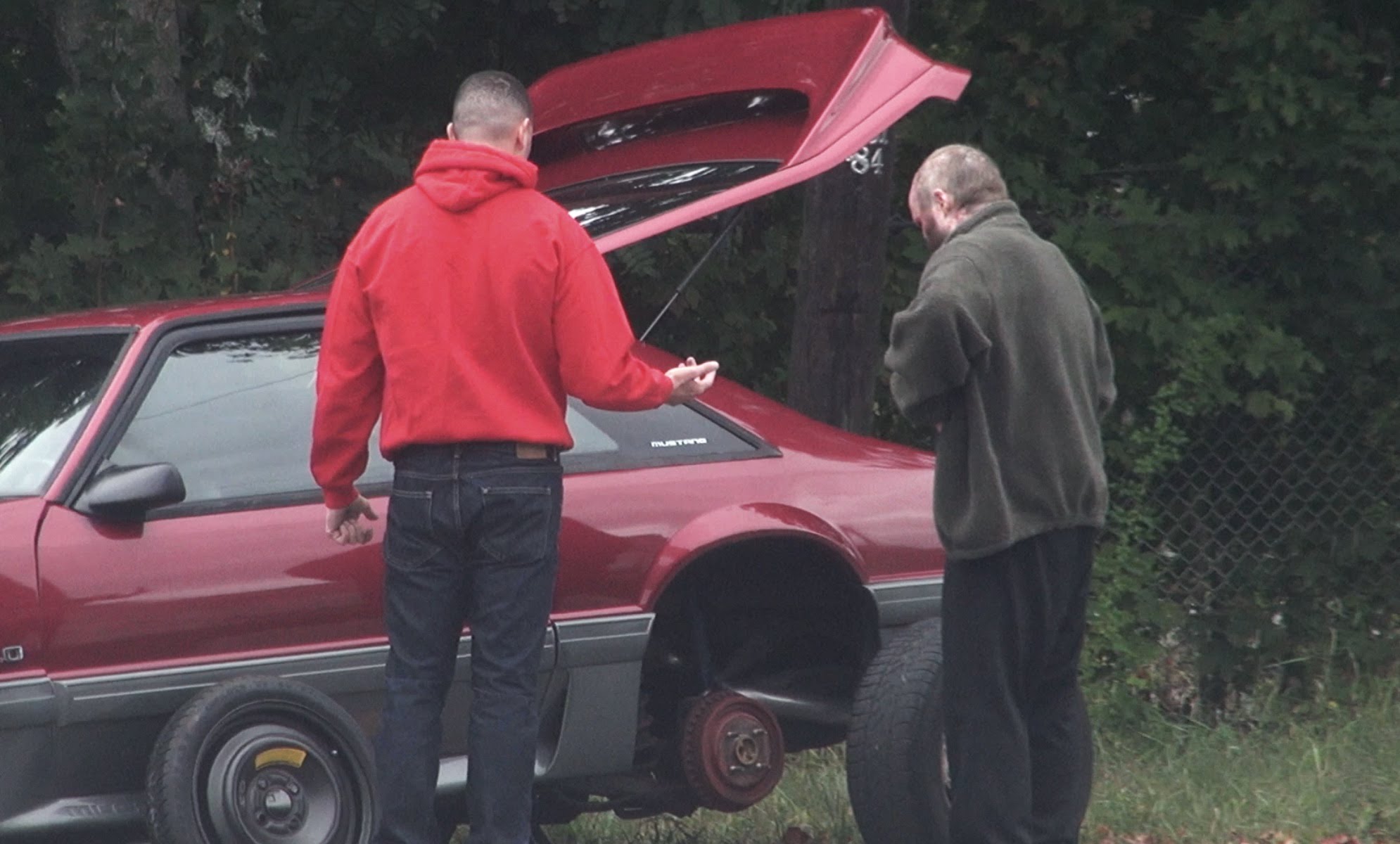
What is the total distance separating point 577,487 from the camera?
5.22 m

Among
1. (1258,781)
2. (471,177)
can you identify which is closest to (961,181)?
(471,177)

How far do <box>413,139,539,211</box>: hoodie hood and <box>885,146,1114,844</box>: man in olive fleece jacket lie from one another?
0.96m

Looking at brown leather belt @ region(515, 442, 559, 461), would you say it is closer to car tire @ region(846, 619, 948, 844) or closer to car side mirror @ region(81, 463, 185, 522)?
car side mirror @ region(81, 463, 185, 522)

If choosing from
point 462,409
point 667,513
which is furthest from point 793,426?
point 462,409

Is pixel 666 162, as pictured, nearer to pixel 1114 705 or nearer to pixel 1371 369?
pixel 1114 705

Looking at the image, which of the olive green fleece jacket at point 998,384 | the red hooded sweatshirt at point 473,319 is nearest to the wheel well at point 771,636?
the olive green fleece jacket at point 998,384

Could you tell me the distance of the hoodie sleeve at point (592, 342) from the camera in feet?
14.5

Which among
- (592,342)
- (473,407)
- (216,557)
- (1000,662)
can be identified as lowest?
(1000,662)

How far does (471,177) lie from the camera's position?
4.45 m

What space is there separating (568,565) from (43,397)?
135 cm

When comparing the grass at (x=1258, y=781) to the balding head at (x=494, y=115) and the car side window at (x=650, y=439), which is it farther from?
the balding head at (x=494, y=115)

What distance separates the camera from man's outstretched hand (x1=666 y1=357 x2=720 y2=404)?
4.57m

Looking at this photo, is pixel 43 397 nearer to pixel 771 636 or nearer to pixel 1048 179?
pixel 771 636

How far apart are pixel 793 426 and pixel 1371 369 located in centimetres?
387
